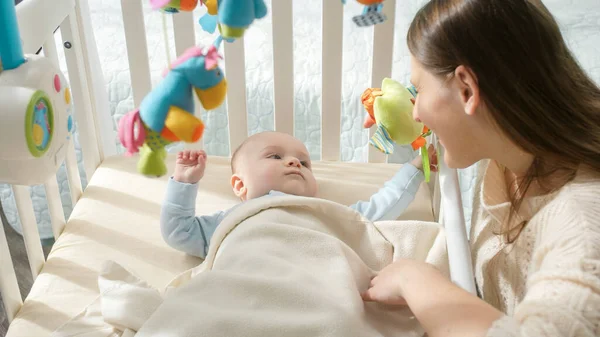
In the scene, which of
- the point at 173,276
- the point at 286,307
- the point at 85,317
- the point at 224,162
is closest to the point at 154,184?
the point at 224,162

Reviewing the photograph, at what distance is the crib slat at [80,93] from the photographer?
4.03 feet

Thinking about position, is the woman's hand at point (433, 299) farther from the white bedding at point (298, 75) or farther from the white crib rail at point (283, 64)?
the white bedding at point (298, 75)

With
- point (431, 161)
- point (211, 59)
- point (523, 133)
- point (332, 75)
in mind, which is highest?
point (211, 59)

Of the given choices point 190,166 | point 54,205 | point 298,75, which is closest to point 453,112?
point 190,166

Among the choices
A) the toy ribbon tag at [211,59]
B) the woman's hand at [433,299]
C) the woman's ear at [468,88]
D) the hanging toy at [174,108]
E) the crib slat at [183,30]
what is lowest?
the woman's hand at [433,299]

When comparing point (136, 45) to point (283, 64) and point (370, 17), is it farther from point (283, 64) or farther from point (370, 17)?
point (370, 17)

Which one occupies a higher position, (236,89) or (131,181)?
(236,89)

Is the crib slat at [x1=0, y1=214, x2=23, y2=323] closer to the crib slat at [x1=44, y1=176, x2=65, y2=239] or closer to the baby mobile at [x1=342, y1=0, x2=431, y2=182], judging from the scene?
the crib slat at [x1=44, y1=176, x2=65, y2=239]

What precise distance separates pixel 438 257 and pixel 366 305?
175 mm

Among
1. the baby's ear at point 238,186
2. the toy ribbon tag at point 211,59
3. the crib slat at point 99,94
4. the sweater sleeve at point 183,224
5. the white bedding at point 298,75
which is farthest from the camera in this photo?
the white bedding at point 298,75

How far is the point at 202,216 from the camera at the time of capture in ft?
3.73

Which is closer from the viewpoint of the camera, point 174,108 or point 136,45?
point 174,108

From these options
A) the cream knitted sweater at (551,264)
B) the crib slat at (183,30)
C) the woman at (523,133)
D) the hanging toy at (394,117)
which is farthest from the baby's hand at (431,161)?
the crib slat at (183,30)

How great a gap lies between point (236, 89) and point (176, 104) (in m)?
0.77
